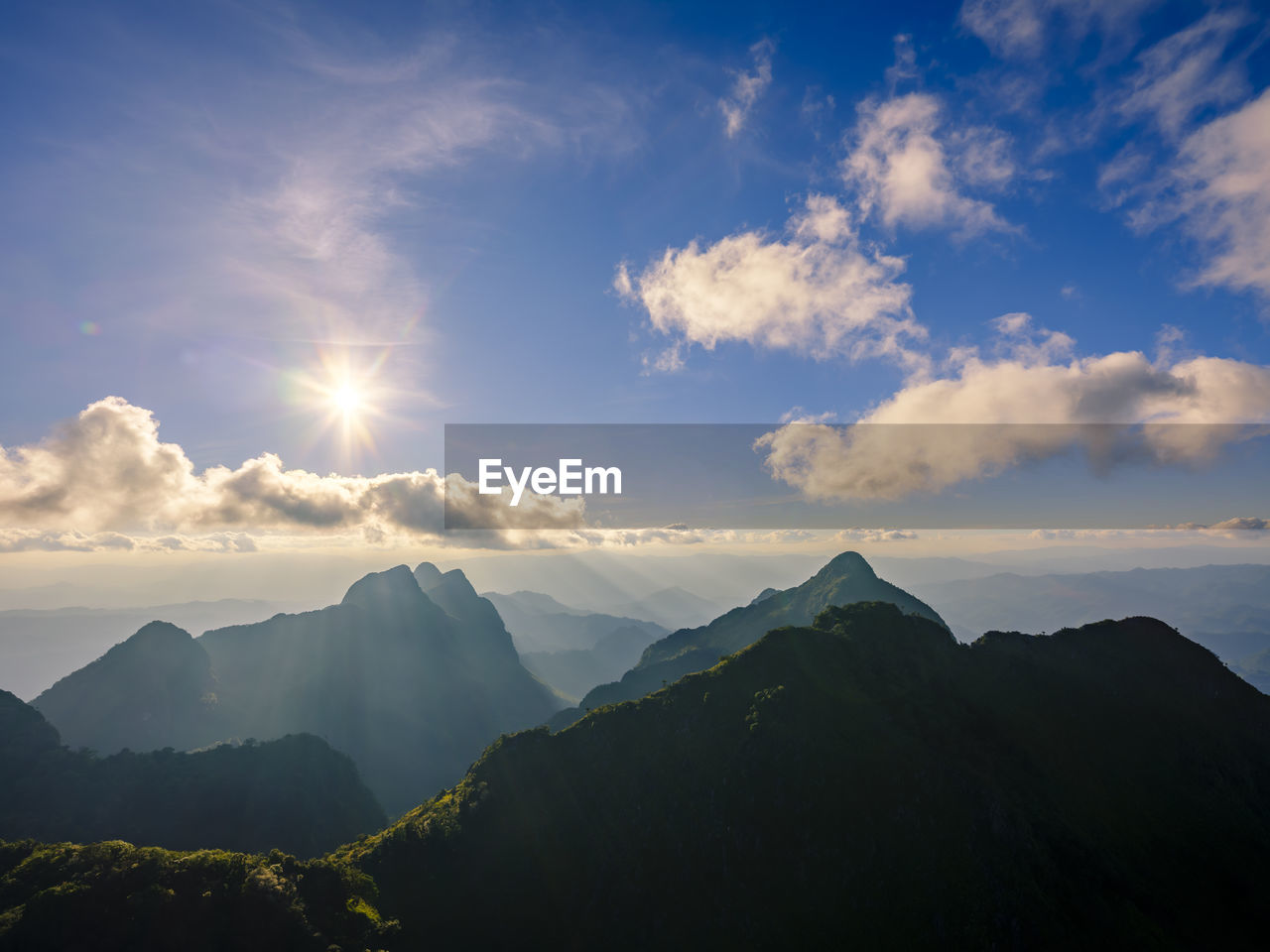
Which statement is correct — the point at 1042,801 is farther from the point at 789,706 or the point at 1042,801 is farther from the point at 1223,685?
the point at 1223,685

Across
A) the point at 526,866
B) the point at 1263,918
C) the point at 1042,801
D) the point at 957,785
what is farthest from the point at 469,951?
the point at 1263,918

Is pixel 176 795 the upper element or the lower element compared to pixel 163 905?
lower

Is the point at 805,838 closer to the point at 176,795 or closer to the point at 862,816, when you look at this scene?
the point at 862,816

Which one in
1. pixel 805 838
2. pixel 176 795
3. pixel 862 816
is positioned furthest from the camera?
pixel 176 795

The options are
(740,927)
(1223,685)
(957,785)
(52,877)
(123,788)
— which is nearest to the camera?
(52,877)

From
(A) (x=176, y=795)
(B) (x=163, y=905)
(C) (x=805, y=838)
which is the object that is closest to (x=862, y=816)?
(C) (x=805, y=838)

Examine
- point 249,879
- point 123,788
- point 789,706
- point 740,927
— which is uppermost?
point 789,706

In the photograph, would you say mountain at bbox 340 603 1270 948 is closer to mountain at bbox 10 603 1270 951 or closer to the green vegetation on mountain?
mountain at bbox 10 603 1270 951
